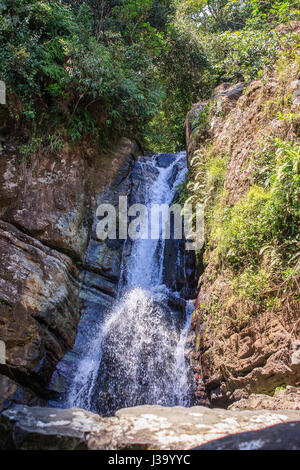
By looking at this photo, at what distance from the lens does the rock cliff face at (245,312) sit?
14.9 ft

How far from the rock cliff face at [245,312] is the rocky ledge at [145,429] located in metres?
1.26

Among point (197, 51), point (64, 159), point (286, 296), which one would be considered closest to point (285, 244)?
point (286, 296)

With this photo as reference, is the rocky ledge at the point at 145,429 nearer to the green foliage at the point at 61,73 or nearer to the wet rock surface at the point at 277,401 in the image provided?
the wet rock surface at the point at 277,401

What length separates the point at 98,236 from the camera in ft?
33.9

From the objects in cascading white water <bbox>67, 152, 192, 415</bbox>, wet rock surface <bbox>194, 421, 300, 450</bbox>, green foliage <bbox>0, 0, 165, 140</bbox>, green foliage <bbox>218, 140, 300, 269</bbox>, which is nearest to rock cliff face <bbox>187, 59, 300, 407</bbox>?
green foliage <bbox>218, 140, 300, 269</bbox>

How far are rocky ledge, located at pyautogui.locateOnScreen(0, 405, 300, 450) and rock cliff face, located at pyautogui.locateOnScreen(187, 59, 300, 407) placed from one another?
1.26 metres

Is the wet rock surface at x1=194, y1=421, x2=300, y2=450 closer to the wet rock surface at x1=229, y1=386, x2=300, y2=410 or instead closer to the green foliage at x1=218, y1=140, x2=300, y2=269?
the wet rock surface at x1=229, y1=386, x2=300, y2=410

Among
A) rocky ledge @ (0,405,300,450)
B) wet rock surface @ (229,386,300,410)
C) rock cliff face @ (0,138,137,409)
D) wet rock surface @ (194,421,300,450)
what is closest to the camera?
wet rock surface @ (194,421,300,450)

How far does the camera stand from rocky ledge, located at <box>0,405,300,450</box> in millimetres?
2574

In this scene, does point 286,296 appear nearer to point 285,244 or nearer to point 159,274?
point 285,244

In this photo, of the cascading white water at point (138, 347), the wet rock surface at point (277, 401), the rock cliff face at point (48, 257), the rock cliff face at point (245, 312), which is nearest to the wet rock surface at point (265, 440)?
the wet rock surface at point (277, 401)

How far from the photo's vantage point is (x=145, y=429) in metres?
3.03

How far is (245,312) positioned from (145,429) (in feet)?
9.50

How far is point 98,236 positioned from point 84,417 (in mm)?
7177
